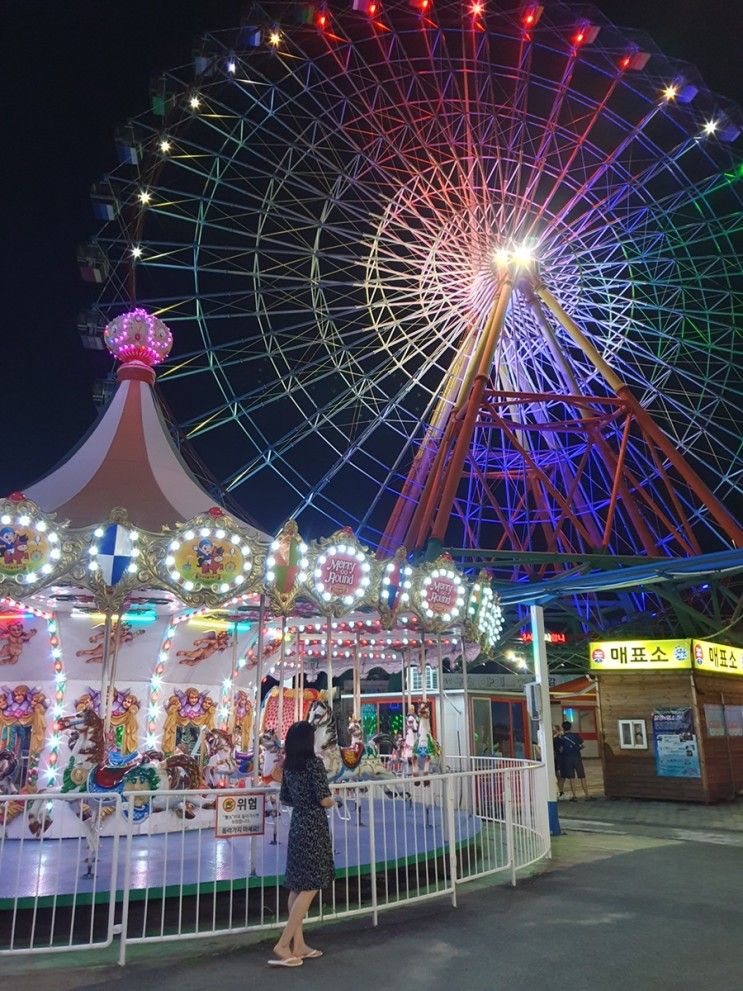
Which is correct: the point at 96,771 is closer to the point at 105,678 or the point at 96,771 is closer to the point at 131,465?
the point at 105,678

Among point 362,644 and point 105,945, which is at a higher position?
point 362,644

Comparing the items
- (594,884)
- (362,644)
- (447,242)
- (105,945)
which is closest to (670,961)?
(594,884)

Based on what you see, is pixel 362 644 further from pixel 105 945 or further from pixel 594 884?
pixel 105 945

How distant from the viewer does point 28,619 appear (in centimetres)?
1105

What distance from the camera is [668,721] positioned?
18.7 meters

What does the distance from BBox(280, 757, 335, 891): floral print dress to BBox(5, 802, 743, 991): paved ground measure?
590 millimetres

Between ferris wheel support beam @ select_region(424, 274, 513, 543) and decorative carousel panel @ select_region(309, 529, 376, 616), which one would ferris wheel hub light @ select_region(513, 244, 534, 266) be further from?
decorative carousel panel @ select_region(309, 529, 376, 616)

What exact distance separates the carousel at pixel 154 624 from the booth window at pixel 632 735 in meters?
7.50

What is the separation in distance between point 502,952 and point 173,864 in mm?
3521

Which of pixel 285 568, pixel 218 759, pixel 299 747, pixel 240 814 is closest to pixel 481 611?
pixel 285 568

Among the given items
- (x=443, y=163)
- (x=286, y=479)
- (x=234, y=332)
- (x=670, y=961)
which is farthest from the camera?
(x=286, y=479)

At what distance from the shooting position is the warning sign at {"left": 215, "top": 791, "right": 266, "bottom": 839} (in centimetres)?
682

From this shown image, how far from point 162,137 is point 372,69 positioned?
4.58 metres

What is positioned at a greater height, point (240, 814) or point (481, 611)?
point (481, 611)
